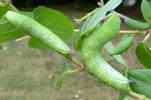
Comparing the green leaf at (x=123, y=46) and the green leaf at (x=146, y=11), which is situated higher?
the green leaf at (x=146, y=11)

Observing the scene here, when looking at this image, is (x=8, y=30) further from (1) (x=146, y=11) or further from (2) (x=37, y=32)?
(1) (x=146, y=11)

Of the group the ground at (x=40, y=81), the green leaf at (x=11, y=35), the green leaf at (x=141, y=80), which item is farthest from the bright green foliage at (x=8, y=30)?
the ground at (x=40, y=81)

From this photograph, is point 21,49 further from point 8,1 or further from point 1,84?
point 8,1

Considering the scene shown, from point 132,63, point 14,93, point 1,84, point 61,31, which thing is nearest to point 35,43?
point 61,31

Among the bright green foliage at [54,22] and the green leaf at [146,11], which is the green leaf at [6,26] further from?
the green leaf at [146,11]

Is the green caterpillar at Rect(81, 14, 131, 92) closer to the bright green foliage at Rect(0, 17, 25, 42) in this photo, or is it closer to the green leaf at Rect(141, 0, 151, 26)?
the bright green foliage at Rect(0, 17, 25, 42)

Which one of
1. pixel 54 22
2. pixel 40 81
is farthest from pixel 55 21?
pixel 40 81
